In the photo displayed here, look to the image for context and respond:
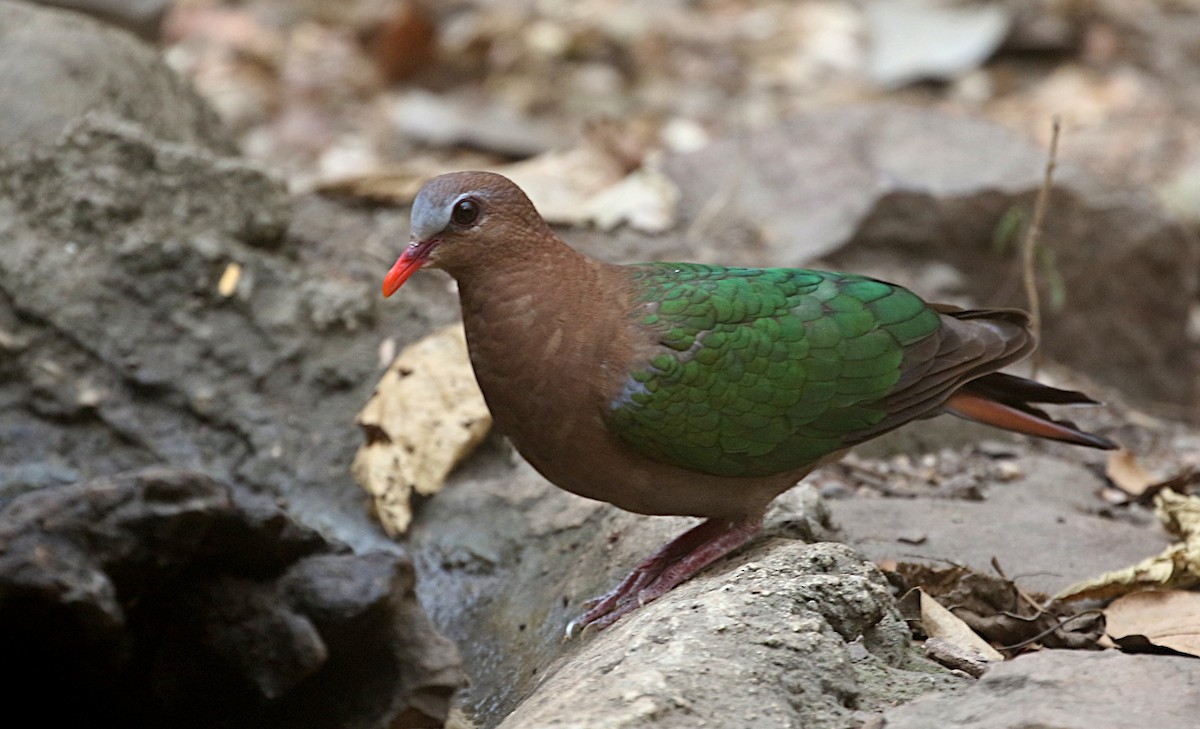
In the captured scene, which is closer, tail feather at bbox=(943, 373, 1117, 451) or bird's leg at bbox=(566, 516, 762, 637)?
bird's leg at bbox=(566, 516, 762, 637)

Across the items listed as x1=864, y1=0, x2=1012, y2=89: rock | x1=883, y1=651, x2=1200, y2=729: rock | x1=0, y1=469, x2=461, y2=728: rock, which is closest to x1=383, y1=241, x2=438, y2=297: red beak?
x1=0, y1=469, x2=461, y2=728: rock

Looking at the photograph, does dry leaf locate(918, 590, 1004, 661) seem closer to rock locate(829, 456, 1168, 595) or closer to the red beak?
rock locate(829, 456, 1168, 595)

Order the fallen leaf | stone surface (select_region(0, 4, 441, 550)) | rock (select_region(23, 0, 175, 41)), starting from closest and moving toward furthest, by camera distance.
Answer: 1. stone surface (select_region(0, 4, 441, 550))
2. the fallen leaf
3. rock (select_region(23, 0, 175, 41))

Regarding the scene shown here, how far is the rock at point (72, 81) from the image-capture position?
4.89m

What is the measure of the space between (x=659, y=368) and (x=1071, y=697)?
4.15 ft

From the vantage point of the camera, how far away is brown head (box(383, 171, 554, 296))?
11.2 ft

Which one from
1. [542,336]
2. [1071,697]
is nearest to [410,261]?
[542,336]

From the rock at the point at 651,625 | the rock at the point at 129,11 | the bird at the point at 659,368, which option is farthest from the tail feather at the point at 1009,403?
the rock at the point at 129,11

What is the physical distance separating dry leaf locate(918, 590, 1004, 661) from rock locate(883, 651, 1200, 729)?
18.9 inches

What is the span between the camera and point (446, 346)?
4.75 metres

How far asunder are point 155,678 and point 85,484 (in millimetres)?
457

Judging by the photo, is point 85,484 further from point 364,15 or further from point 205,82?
point 364,15

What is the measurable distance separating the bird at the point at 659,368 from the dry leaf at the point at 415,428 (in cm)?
105

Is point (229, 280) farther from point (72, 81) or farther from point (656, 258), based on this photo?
point (656, 258)
